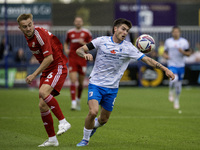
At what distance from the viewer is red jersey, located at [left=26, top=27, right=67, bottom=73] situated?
7930 mm

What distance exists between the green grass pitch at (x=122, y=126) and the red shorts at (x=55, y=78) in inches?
41.4

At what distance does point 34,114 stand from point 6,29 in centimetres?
→ 1098

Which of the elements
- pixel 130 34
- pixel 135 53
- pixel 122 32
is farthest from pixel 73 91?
pixel 130 34

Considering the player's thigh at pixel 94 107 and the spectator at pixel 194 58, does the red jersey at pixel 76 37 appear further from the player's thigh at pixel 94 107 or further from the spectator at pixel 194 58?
the spectator at pixel 194 58

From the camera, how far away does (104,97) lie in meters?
8.18

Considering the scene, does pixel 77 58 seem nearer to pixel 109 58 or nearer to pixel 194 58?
pixel 109 58

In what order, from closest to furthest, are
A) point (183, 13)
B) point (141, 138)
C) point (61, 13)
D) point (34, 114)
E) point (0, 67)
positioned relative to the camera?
point (141, 138)
point (34, 114)
point (0, 67)
point (183, 13)
point (61, 13)

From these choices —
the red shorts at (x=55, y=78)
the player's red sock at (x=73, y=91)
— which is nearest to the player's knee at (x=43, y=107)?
the red shorts at (x=55, y=78)

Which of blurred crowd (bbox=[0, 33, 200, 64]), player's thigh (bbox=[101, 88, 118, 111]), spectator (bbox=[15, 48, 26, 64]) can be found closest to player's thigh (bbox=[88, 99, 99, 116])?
player's thigh (bbox=[101, 88, 118, 111])

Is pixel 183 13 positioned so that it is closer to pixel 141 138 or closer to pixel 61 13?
pixel 61 13

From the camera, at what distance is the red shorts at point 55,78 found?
8164 millimetres

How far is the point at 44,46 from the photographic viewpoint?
7.93m

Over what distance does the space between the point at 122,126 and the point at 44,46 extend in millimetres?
3641

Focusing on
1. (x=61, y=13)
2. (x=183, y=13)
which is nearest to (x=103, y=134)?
(x=183, y=13)
